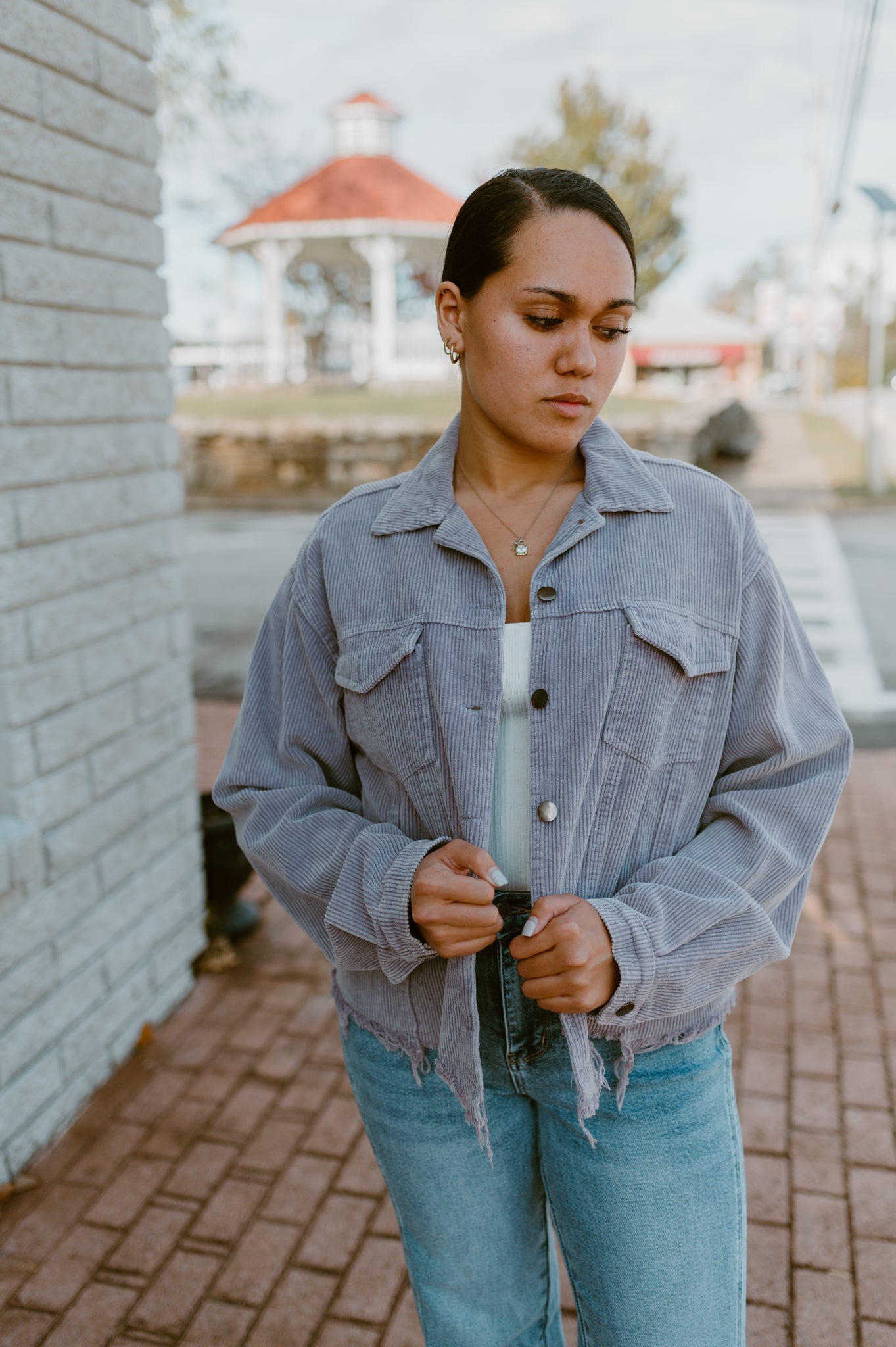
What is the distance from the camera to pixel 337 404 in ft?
72.9

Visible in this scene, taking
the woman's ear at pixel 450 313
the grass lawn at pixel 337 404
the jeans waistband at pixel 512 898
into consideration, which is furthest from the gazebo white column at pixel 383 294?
the jeans waistband at pixel 512 898

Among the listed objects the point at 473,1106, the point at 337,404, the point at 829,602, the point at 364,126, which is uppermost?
the point at 364,126

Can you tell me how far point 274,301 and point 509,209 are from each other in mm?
26911

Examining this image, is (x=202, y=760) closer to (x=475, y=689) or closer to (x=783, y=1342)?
(x=783, y=1342)

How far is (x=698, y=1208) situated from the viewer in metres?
1.43

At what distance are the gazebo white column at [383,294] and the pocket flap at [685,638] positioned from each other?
1019 inches

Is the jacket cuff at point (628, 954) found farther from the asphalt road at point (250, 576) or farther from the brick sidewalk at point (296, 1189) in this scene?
the asphalt road at point (250, 576)

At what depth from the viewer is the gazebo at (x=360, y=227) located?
2584 cm

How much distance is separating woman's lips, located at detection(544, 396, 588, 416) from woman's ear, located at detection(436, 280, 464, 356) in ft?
0.58

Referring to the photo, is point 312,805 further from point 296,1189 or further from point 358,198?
point 358,198

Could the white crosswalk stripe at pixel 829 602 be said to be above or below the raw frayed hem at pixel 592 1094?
below

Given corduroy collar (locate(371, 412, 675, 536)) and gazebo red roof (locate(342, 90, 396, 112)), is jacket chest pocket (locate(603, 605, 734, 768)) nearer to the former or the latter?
corduroy collar (locate(371, 412, 675, 536))

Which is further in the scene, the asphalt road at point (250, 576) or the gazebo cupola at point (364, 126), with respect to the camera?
the gazebo cupola at point (364, 126)

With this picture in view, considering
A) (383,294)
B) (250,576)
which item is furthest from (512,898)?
(383,294)
